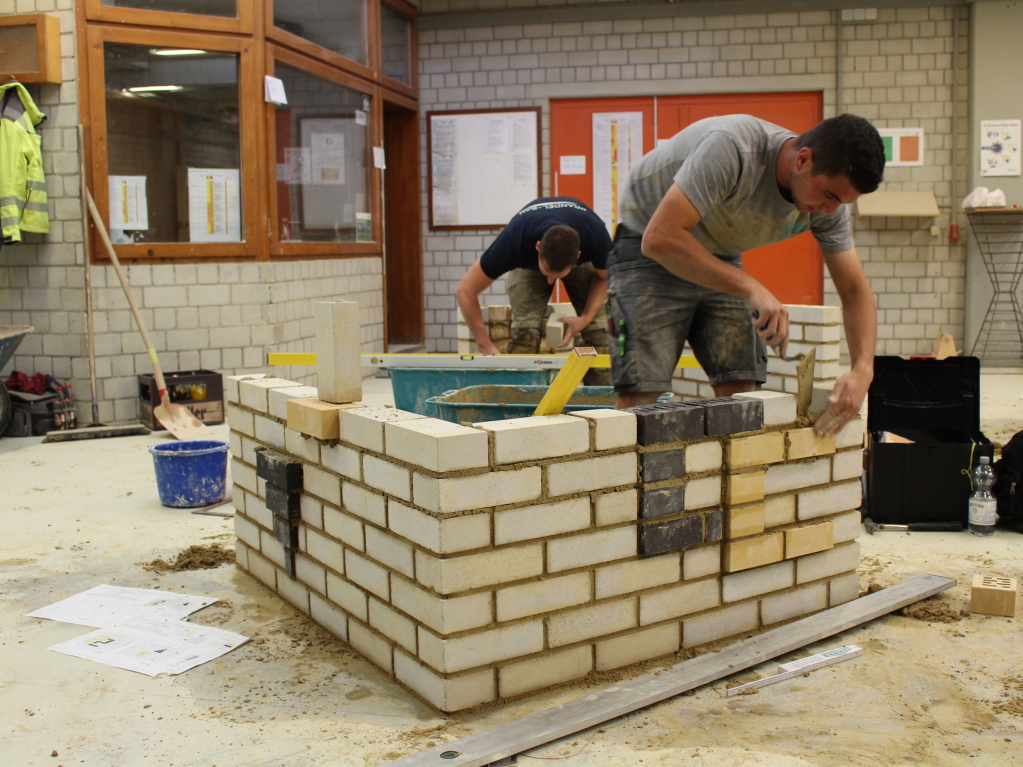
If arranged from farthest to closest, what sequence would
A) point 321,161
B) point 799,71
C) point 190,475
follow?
1. point 799,71
2. point 321,161
3. point 190,475

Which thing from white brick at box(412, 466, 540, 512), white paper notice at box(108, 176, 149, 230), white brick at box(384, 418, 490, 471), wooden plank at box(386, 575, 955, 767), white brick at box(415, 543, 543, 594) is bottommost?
wooden plank at box(386, 575, 955, 767)

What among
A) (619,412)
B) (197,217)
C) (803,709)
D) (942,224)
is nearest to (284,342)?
(197,217)

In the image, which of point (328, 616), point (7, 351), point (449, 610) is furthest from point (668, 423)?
point (7, 351)

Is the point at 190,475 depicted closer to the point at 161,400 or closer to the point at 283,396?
the point at 283,396

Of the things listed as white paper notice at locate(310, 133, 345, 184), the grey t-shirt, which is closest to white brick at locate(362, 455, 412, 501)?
the grey t-shirt

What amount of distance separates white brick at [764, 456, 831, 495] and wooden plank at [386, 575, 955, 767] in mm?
354

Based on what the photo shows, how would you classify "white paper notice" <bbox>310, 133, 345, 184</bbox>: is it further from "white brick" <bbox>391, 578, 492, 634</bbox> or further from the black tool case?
"white brick" <bbox>391, 578, 492, 634</bbox>

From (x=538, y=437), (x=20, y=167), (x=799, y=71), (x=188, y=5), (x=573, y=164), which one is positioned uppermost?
(x=799, y=71)

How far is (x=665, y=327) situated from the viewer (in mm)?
2701

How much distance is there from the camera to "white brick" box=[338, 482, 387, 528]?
2.13 metres

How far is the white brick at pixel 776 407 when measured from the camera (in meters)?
2.38

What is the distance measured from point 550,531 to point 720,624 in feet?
2.07

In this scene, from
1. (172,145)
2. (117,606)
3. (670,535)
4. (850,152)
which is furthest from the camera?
(172,145)

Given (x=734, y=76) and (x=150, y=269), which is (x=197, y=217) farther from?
(x=734, y=76)
